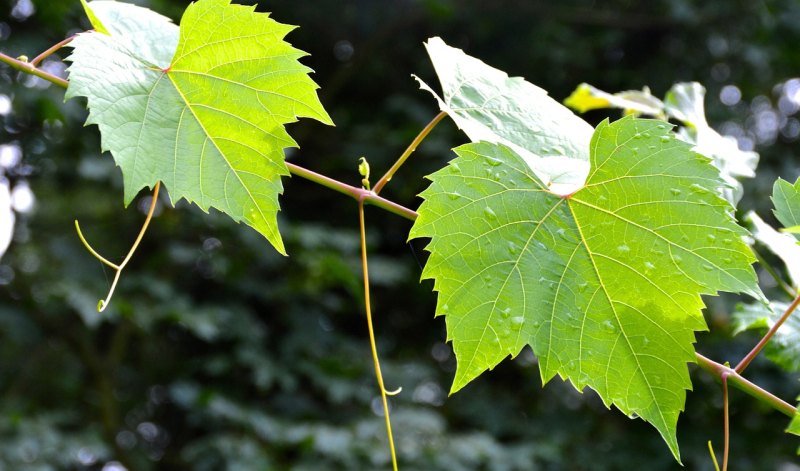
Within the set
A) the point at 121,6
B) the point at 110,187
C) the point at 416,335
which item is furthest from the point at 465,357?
the point at 416,335

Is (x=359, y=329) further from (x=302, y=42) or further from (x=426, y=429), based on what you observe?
(x=302, y=42)

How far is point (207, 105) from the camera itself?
49 cm

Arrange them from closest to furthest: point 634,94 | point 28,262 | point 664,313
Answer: point 664,313, point 634,94, point 28,262

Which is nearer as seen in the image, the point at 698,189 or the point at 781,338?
the point at 698,189

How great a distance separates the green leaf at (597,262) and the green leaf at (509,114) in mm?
31

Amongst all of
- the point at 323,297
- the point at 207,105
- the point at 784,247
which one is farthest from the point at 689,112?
the point at 323,297

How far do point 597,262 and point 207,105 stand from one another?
0.27 metres

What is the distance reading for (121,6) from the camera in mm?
544

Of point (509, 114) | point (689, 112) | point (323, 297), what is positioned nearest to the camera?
point (509, 114)

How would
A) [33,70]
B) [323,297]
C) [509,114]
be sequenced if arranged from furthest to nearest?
[323,297]
[509,114]
[33,70]

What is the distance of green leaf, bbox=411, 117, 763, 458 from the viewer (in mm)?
458

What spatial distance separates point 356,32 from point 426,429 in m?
1.72

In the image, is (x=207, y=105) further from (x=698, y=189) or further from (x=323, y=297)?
(x=323, y=297)

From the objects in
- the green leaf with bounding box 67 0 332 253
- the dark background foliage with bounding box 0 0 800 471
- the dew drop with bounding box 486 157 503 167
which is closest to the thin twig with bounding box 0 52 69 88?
the green leaf with bounding box 67 0 332 253
